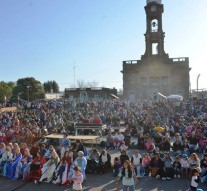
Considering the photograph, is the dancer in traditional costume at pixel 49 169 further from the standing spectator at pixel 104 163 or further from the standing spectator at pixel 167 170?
the standing spectator at pixel 167 170

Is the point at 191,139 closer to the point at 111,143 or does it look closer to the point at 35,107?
the point at 111,143

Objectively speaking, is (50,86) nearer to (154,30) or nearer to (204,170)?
(154,30)

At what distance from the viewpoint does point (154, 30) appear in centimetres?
5172

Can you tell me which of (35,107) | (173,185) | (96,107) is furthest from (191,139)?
(35,107)

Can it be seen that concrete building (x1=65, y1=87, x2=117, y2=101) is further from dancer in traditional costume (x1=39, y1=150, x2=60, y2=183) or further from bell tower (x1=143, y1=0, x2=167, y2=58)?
dancer in traditional costume (x1=39, y1=150, x2=60, y2=183)

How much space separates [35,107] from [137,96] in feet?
73.3

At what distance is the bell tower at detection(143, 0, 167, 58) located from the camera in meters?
50.5

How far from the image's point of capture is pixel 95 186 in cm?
1181

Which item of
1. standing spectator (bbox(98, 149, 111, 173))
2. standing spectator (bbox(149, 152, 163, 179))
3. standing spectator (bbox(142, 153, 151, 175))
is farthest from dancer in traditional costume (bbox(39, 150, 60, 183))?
standing spectator (bbox(149, 152, 163, 179))

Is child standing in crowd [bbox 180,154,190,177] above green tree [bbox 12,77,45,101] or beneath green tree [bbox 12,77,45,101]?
beneath

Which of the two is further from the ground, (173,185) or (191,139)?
(191,139)

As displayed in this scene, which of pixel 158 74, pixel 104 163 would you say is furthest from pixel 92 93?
pixel 104 163

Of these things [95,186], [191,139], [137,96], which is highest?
[137,96]

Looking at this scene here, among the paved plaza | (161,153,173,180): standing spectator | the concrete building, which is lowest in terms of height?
the paved plaza
